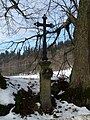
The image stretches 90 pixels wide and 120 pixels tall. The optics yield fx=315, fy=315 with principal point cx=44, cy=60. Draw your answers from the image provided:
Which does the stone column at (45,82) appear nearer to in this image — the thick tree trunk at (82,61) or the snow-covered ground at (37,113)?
the snow-covered ground at (37,113)

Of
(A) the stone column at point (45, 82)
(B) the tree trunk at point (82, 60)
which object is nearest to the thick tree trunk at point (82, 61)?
(B) the tree trunk at point (82, 60)

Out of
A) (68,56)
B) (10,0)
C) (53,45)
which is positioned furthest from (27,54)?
(10,0)

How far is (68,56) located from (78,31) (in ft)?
16.0

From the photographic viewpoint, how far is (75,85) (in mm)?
9766

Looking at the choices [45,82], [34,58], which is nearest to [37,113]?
[45,82]

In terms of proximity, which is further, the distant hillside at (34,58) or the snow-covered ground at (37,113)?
the distant hillside at (34,58)

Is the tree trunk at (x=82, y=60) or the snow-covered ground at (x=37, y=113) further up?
the tree trunk at (x=82, y=60)

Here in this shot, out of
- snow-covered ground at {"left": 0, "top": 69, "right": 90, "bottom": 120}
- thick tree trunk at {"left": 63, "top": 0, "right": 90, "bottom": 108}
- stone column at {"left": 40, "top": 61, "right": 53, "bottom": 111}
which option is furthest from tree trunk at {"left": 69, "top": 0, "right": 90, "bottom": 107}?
stone column at {"left": 40, "top": 61, "right": 53, "bottom": 111}

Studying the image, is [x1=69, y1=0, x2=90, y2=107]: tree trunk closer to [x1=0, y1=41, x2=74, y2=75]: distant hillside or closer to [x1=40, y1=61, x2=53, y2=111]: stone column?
[x1=40, y1=61, x2=53, y2=111]: stone column

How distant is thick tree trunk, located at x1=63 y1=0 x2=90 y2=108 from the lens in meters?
9.43

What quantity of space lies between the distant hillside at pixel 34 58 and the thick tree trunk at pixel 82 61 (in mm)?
3075

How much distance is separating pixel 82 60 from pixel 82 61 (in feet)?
0.10

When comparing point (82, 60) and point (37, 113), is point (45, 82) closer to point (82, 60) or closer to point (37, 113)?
point (37, 113)

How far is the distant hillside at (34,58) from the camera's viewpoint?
43.7ft
